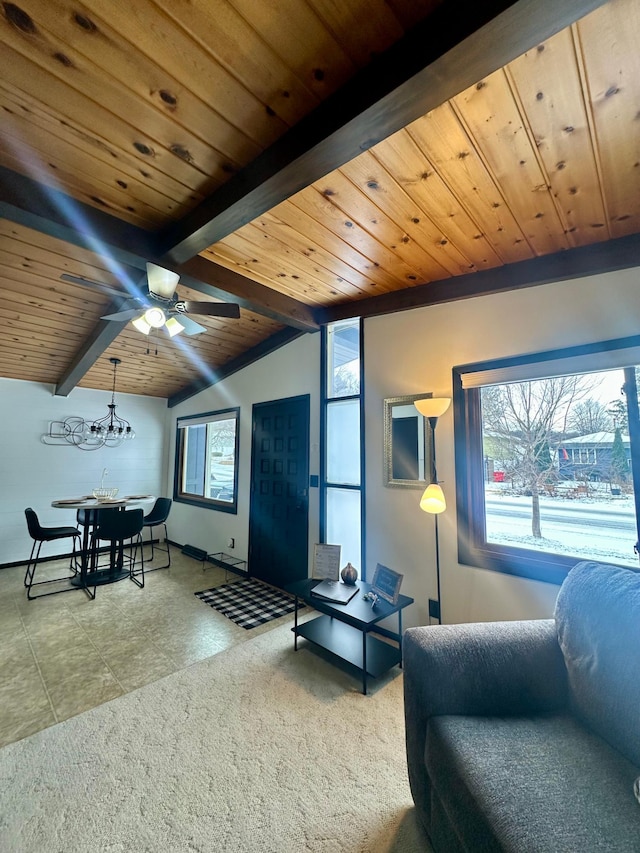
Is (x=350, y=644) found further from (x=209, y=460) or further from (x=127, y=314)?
(x=209, y=460)

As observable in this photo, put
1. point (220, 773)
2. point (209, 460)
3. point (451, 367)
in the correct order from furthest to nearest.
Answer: point (209, 460)
point (451, 367)
point (220, 773)

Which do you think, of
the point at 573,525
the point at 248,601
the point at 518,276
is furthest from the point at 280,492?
the point at 518,276

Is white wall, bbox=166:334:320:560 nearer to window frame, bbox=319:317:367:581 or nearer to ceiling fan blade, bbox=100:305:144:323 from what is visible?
window frame, bbox=319:317:367:581

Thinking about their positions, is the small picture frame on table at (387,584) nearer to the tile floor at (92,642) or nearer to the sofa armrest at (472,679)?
the sofa armrest at (472,679)

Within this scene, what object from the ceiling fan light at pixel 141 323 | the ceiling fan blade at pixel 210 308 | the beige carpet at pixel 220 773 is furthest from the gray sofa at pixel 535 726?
the ceiling fan light at pixel 141 323

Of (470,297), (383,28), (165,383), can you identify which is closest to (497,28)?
(383,28)

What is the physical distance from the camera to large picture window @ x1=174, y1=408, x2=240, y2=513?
4797 millimetres

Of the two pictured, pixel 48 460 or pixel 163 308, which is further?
pixel 48 460

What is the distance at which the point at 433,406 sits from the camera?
241 cm

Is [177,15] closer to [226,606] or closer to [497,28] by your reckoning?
[497,28]

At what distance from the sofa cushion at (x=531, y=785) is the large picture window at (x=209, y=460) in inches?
147

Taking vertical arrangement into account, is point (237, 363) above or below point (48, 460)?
above

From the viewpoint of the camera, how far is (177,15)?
1116 millimetres

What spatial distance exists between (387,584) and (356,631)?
0.62 m
